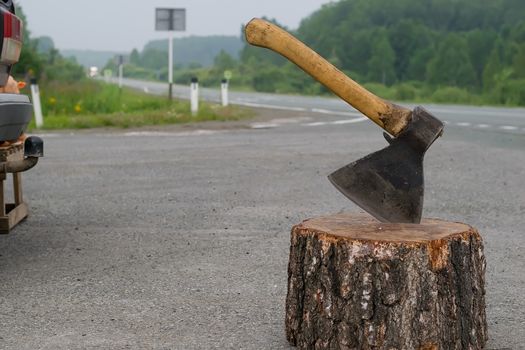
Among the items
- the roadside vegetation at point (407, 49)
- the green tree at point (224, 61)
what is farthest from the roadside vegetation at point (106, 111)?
the green tree at point (224, 61)

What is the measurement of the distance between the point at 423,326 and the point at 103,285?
204 cm

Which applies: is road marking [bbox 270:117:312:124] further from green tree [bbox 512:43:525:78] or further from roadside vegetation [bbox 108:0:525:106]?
green tree [bbox 512:43:525:78]

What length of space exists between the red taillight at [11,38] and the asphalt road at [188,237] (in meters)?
1.30

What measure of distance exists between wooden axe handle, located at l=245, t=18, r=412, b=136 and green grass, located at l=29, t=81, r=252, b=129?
522 inches

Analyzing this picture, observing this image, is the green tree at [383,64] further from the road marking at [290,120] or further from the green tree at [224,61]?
the road marking at [290,120]

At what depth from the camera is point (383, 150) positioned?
3.83m

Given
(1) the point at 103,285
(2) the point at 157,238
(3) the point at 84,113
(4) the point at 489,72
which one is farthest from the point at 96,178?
(4) the point at 489,72

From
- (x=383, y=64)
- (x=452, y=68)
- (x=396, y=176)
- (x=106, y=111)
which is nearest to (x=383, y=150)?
(x=396, y=176)

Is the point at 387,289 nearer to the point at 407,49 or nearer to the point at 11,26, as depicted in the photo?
the point at 11,26

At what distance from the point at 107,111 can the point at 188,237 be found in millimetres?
14608

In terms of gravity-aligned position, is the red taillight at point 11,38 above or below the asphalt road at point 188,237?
above

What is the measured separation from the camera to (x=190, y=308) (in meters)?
4.32

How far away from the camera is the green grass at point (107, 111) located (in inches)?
676

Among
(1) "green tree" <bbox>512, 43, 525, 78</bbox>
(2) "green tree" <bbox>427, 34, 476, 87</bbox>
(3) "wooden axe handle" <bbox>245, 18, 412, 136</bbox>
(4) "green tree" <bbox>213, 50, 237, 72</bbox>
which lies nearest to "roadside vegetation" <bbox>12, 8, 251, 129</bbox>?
(3) "wooden axe handle" <bbox>245, 18, 412, 136</bbox>
